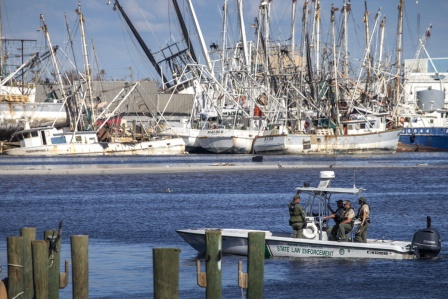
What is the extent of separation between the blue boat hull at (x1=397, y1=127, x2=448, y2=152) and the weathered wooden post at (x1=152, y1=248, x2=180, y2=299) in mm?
103558

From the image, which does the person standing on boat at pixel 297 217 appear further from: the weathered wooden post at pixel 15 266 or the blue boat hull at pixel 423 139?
the blue boat hull at pixel 423 139

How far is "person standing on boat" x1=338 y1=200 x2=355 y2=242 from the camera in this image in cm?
2970

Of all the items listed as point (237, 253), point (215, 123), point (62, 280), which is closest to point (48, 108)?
point (215, 123)

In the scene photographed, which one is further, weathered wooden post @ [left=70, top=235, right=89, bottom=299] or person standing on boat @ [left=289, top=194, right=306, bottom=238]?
person standing on boat @ [left=289, top=194, right=306, bottom=238]

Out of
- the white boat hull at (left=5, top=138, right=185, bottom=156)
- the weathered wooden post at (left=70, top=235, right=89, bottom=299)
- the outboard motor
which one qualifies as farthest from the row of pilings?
the white boat hull at (left=5, top=138, right=185, bottom=156)

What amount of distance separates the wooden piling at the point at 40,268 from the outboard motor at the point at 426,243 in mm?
13448

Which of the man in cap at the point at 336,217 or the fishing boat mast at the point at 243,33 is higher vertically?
the fishing boat mast at the point at 243,33

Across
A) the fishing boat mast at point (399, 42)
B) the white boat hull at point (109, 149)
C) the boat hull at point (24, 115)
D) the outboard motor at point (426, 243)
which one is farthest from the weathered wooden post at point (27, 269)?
the boat hull at point (24, 115)

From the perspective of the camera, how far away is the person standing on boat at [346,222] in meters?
29.7

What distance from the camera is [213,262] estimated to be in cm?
1933

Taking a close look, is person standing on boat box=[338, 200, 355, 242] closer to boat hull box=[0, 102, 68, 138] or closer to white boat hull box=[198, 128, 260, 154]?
white boat hull box=[198, 128, 260, 154]

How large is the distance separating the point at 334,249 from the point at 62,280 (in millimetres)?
11105

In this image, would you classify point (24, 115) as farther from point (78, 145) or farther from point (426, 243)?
point (426, 243)

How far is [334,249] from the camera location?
30.2 m
